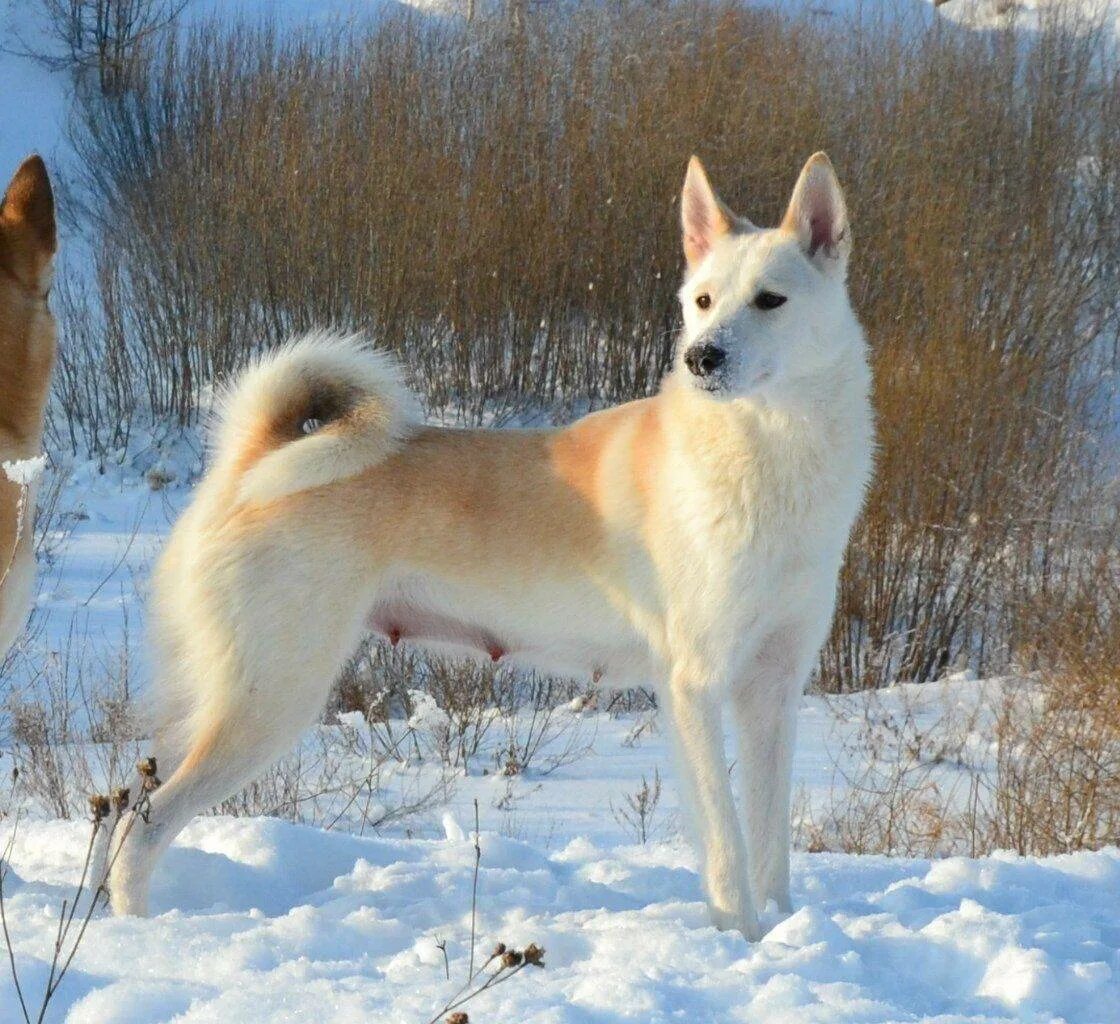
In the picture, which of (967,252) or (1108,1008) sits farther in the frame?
(967,252)

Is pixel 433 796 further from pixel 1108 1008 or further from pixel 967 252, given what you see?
pixel 967 252

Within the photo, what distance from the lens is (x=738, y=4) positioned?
1578 cm

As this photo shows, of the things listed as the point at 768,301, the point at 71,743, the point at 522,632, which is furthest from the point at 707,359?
the point at 71,743

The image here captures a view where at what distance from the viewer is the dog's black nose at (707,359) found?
3.06 m

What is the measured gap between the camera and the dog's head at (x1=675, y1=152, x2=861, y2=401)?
10.2ft

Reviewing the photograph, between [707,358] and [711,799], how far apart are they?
99 centimetres

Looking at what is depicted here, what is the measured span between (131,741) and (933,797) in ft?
10.8

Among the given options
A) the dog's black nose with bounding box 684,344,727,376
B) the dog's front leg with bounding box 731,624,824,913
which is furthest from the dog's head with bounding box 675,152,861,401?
the dog's front leg with bounding box 731,624,824,913

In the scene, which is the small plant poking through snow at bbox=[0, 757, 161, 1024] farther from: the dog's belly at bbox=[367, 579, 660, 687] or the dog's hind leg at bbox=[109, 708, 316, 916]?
the dog's belly at bbox=[367, 579, 660, 687]

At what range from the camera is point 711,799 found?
3.09 meters

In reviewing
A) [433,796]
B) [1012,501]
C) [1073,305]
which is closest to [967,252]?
[1073,305]

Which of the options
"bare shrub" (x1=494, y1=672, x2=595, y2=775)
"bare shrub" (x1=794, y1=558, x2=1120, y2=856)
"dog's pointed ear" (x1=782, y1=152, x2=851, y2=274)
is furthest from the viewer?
"bare shrub" (x1=494, y1=672, x2=595, y2=775)

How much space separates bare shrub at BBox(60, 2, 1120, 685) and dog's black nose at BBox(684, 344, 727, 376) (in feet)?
32.5

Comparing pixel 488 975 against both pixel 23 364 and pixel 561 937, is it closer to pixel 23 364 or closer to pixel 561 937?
pixel 561 937
